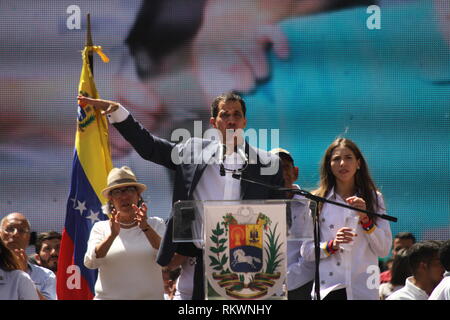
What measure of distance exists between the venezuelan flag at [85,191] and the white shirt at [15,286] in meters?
1.83

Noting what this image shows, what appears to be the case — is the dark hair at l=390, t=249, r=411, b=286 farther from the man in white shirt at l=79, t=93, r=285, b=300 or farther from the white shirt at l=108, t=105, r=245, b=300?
the white shirt at l=108, t=105, r=245, b=300

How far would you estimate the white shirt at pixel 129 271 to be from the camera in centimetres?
456

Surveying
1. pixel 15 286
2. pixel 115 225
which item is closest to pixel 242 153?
pixel 115 225

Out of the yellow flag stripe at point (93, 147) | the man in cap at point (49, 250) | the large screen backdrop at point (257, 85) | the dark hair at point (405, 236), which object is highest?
the large screen backdrop at point (257, 85)

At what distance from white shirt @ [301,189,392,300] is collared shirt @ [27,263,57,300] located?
6.54 feet

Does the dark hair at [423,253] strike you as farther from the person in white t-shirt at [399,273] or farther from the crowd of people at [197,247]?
the person in white t-shirt at [399,273]

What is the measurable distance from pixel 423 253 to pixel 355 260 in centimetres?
104

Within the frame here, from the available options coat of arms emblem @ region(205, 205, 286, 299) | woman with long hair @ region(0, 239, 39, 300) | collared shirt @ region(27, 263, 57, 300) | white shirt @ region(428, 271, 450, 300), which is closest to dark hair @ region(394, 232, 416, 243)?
white shirt @ region(428, 271, 450, 300)

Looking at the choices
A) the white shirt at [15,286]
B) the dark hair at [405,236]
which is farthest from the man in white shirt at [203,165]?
the dark hair at [405,236]

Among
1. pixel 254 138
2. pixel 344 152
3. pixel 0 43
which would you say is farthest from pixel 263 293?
pixel 0 43

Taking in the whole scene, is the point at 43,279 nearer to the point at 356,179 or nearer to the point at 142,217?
the point at 142,217

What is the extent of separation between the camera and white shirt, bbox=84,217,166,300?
4562mm

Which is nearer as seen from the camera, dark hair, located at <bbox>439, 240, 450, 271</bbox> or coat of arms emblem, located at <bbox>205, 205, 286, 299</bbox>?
coat of arms emblem, located at <bbox>205, 205, 286, 299</bbox>

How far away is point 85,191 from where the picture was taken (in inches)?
255
